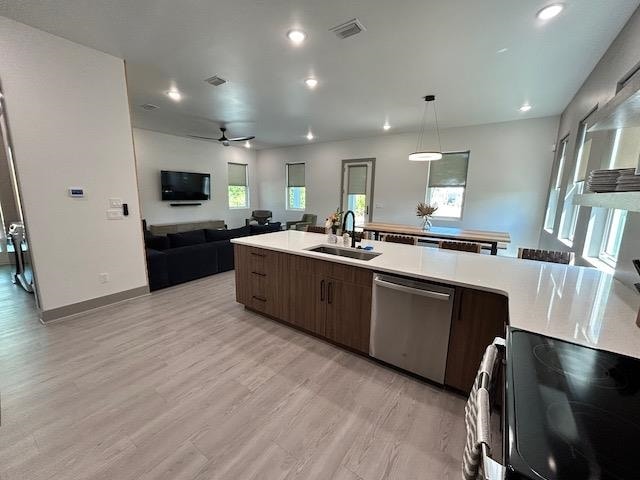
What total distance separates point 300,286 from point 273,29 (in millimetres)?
2470

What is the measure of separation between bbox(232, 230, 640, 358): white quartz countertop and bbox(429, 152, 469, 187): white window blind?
13.3 ft

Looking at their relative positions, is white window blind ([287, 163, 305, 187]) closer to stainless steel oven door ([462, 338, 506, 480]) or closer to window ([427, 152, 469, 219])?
window ([427, 152, 469, 219])

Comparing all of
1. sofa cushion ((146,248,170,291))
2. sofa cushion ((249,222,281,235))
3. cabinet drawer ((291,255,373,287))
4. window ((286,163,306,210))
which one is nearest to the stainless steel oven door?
cabinet drawer ((291,255,373,287))

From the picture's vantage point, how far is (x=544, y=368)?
0.91 metres

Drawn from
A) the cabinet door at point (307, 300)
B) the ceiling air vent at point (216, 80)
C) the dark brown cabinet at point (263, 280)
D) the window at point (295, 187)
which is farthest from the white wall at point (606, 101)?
the window at point (295, 187)

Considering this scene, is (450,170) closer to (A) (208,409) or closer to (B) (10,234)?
(A) (208,409)

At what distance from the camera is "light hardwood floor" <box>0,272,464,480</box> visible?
4.68 ft

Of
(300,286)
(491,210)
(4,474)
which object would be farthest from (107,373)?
(491,210)

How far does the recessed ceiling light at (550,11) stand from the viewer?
2.06m

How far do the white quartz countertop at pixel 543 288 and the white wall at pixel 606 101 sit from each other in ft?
0.79

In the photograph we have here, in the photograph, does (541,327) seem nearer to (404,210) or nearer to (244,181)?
(404,210)

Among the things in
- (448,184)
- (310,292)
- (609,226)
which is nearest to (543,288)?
(609,226)

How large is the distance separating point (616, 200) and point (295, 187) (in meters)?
7.94

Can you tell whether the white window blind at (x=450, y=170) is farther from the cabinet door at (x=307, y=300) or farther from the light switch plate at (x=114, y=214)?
the light switch plate at (x=114, y=214)
